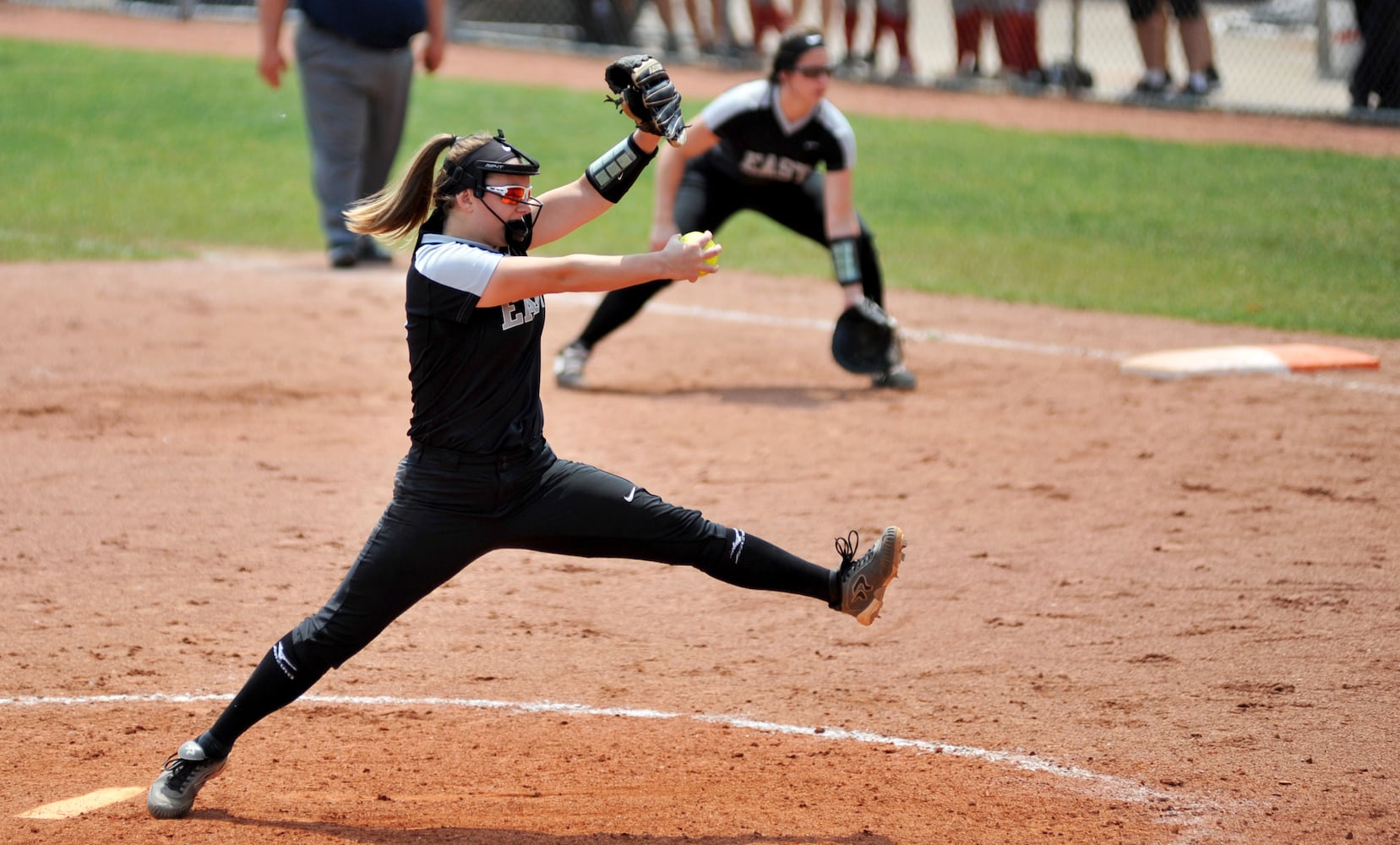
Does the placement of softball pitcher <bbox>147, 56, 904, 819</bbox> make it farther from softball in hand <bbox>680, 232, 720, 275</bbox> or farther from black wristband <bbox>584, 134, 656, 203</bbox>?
black wristband <bbox>584, 134, 656, 203</bbox>

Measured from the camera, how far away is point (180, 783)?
4.32 metres

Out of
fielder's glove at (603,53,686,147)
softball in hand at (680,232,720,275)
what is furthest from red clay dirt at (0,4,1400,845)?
fielder's glove at (603,53,686,147)

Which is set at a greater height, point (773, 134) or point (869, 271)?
point (773, 134)

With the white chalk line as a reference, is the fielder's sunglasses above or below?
above

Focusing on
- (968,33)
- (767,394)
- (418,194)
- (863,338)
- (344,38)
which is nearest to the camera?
(418,194)

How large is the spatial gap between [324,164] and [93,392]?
3.55 metres

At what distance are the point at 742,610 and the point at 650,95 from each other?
2.27 meters

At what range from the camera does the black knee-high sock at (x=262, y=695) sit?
14.1 feet

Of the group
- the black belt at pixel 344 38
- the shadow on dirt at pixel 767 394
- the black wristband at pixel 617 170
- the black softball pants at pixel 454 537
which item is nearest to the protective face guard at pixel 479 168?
the black wristband at pixel 617 170

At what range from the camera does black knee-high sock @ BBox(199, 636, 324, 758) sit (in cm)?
431

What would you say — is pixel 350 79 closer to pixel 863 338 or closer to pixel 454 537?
pixel 863 338

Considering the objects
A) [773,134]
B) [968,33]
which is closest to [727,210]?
[773,134]

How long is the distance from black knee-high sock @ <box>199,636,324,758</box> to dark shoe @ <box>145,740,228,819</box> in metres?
0.04

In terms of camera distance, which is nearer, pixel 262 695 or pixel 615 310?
pixel 262 695
